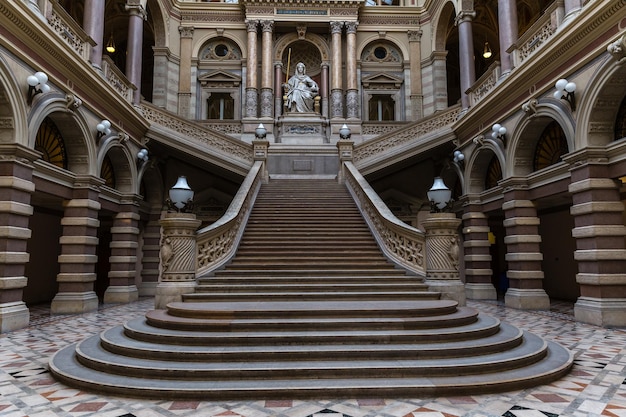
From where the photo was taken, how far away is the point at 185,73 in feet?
75.7

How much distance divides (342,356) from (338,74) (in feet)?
64.0

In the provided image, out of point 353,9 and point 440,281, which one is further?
point 353,9

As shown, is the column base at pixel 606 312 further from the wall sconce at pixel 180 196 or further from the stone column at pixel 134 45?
the stone column at pixel 134 45

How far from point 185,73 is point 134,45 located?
21.7ft

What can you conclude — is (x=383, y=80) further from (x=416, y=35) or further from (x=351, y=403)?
(x=351, y=403)

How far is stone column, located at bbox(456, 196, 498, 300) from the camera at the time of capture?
14.9 m

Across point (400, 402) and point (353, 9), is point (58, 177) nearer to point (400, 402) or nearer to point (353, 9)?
point (400, 402)

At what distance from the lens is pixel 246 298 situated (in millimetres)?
7777

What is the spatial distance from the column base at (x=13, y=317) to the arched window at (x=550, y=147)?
45.9 ft

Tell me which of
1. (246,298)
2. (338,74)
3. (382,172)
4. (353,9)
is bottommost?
(246,298)

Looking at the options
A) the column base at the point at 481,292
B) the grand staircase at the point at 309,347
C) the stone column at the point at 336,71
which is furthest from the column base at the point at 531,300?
the stone column at the point at 336,71

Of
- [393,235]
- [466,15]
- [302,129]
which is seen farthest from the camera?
[302,129]

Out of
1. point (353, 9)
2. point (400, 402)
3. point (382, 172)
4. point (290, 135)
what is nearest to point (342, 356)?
point (400, 402)

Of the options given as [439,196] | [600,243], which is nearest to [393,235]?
[439,196]
